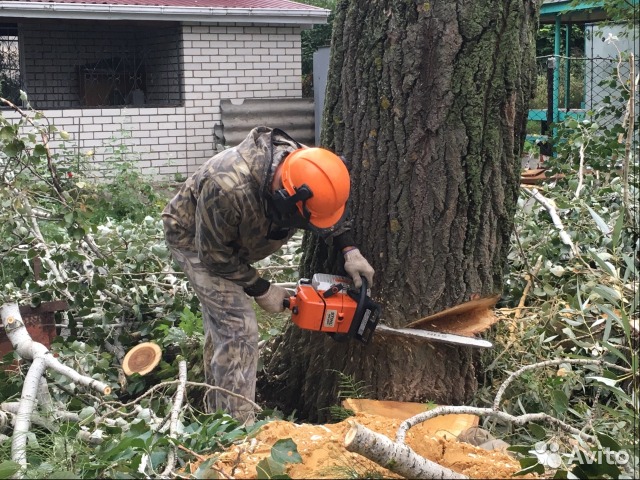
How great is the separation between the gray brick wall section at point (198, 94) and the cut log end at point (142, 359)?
7.37 metres

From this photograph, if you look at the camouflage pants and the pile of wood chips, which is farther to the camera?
the camouflage pants

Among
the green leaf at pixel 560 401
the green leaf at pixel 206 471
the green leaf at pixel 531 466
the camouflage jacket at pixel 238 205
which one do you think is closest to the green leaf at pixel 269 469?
the green leaf at pixel 206 471

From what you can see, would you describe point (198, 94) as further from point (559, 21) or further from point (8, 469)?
point (8, 469)

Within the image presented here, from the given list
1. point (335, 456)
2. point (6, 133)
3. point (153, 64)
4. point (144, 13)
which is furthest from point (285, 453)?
point (153, 64)

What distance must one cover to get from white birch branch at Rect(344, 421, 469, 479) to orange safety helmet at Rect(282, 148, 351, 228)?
145 cm

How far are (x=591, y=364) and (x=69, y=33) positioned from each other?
12.7m

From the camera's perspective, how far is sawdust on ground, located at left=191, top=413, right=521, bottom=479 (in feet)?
8.54

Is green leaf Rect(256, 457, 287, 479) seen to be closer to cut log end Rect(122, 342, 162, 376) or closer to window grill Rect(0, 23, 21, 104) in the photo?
cut log end Rect(122, 342, 162, 376)

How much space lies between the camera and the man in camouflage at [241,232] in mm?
3646

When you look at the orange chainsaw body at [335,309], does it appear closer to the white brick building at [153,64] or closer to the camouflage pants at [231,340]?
the camouflage pants at [231,340]

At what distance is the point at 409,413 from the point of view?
12.5 feet

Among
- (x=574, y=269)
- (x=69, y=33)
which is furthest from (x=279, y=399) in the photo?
(x=69, y=33)

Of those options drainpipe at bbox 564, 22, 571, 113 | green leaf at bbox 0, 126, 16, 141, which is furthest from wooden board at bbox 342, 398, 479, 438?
drainpipe at bbox 564, 22, 571, 113

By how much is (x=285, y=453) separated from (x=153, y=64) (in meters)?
12.6
